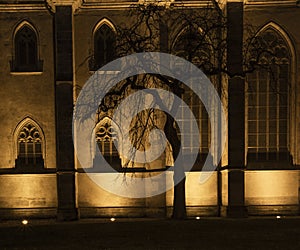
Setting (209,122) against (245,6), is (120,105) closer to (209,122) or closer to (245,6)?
(209,122)

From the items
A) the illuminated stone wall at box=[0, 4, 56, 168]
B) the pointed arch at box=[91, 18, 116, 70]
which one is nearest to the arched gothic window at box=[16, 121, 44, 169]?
the illuminated stone wall at box=[0, 4, 56, 168]

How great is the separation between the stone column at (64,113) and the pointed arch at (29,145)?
1354mm

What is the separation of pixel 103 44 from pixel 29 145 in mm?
5562

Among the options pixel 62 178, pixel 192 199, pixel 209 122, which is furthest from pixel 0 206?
pixel 209 122

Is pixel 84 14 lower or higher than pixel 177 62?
higher

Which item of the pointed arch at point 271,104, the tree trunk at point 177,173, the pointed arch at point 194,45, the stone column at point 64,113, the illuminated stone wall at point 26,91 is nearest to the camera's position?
the tree trunk at point 177,173

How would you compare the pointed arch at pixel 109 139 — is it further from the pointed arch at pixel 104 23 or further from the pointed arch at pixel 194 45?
the pointed arch at pixel 194 45

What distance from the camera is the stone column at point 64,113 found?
18953 mm

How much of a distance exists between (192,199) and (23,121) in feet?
26.8

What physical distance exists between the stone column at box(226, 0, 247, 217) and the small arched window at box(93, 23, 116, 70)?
5.10 metres

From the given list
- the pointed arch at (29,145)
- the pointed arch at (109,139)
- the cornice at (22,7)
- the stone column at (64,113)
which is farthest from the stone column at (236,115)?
the pointed arch at (29,145)

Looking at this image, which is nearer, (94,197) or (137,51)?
(137,51)

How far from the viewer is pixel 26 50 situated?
2014cm

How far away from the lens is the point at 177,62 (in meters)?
18.8
